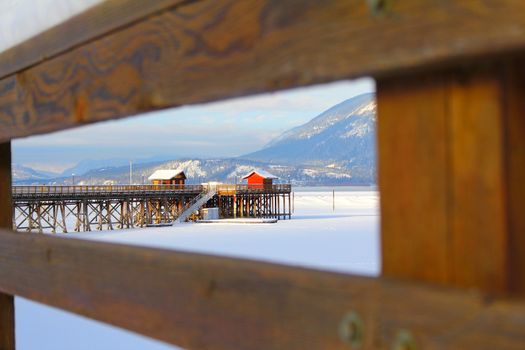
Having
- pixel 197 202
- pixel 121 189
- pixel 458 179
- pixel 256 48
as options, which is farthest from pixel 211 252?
pixel 197 202

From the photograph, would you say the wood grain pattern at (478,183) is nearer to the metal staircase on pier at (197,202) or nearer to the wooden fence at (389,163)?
the wooden fence at (389,163)

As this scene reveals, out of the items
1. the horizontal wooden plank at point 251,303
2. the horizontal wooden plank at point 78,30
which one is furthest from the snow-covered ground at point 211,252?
the horizontal wooden plank at point 78,30

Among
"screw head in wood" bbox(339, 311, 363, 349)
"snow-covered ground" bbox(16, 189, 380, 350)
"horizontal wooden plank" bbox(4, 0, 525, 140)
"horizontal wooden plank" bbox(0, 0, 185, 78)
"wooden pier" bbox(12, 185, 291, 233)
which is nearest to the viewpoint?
"horizontal wooden plank" bbox(4, 0, 525, 140)

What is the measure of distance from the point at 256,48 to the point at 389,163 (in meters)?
0.27

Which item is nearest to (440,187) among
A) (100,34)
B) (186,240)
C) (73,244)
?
(100,34)

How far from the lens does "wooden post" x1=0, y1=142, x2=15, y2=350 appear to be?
2.17 meters

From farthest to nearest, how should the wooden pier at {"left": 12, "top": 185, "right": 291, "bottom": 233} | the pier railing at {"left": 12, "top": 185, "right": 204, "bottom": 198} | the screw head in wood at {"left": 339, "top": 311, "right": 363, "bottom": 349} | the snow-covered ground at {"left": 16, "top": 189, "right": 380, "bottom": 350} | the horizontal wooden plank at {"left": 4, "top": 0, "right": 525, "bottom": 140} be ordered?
Answer: the pier railing at {"left": 12, "top": 185, "right": 204, "bottom": 198}, the wooden pier at {"left": 12, "top": 185, "right": 291, "bottom": 233}, the snow-covered ground at {"left": 16, "top": 189, "right": 380, "bottom": 350}, the screw head in wood at {"left": 339, "top": 311, "right": 363, "bottom": 349}, the horizontal wooden plank at {"left": 4, "top": 0, "right": 525, "bottom": 140}

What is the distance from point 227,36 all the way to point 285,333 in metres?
0.46

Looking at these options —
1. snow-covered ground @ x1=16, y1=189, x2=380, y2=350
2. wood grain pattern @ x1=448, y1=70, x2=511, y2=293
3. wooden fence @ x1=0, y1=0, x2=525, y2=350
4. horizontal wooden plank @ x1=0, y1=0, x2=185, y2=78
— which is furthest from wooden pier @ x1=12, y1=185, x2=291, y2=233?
wood grain pattern @ x1=448, y1=70, x2=511, y2=293

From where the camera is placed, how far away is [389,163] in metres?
0.80

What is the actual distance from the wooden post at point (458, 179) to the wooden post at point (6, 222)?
1688mm

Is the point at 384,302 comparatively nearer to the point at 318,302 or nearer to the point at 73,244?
the point at 318,302

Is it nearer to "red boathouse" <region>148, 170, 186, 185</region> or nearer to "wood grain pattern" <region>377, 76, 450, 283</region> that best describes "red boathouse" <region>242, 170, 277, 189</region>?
"red boathouse" <region>148, 170, 186, 185</region>

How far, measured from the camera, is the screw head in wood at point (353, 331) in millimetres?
799
